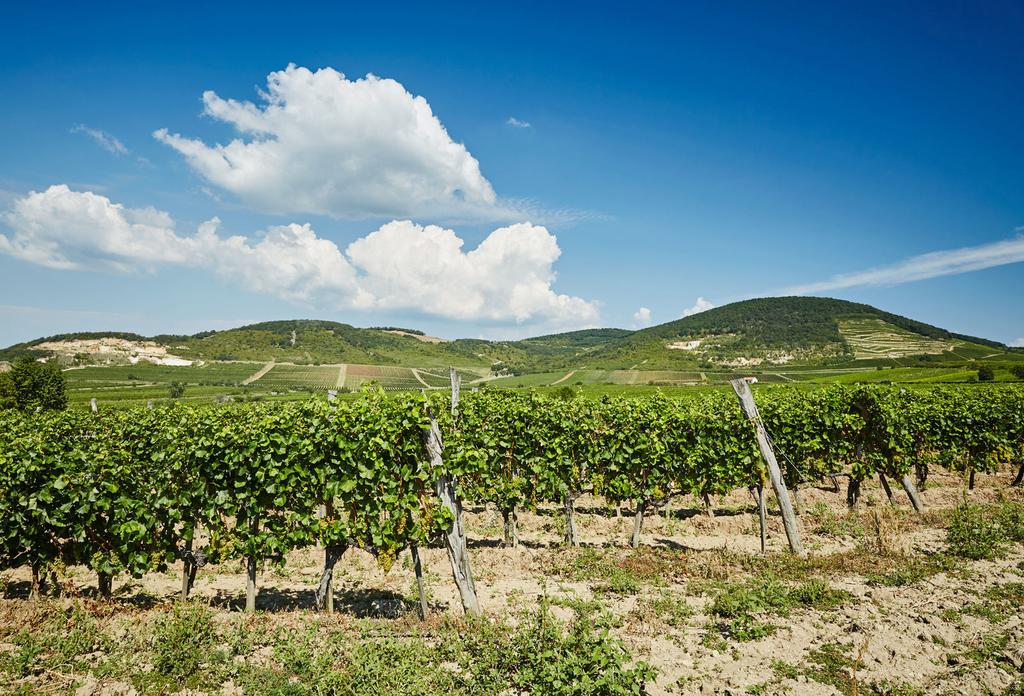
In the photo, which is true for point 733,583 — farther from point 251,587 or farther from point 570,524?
point 251,587

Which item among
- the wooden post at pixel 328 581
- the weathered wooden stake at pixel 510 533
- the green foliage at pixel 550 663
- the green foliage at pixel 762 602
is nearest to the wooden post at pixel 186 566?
the wooden post at pixel 328 581

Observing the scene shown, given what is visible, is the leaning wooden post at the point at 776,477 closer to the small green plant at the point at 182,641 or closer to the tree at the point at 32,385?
the small green plant at the point at 182,641

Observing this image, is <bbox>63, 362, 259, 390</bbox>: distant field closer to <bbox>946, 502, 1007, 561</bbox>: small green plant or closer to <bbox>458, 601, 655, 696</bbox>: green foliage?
<bbox>458, 601, 655, 696</bbox>: green foliage

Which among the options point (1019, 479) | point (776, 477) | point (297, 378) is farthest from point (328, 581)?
point (297, 378)

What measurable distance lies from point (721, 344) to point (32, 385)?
545 ft

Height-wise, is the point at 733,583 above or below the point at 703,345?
below

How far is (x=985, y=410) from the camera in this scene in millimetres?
16438

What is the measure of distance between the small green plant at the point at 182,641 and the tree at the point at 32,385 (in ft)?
159

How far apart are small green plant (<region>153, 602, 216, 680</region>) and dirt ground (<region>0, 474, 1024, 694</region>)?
4.33 feet

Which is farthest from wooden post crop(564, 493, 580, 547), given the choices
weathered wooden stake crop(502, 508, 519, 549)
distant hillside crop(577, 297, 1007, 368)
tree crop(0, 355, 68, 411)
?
distant hillside crop(577, 297, 1007, 368)

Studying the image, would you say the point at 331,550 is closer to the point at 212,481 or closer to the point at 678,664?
the point at 212,481

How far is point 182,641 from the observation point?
5840 millimetres

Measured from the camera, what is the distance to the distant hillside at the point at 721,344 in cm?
12950

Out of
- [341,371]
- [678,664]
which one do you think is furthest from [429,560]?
[341,371]
